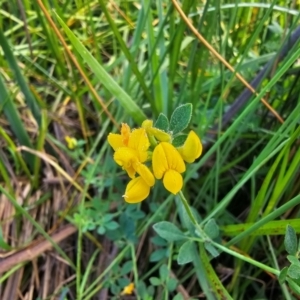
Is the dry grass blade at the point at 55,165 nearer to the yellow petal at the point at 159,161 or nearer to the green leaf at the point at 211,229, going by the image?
the green leaf at the point at 211,229

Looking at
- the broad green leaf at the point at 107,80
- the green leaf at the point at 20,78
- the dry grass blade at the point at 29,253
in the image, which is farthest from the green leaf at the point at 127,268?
the green leaf at the point at 20,78

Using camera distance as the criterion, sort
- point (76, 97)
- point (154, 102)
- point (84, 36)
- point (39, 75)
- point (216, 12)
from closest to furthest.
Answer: point (216, 12), point (154, 102), point (76, 97), point (39, 75), point (84, 36)

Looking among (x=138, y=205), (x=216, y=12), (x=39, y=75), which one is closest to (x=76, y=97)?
(x=39, y=75)

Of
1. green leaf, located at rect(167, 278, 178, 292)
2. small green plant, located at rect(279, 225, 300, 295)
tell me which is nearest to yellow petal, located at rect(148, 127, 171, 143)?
small green plant, located at rect(279, 225, 300, 295)

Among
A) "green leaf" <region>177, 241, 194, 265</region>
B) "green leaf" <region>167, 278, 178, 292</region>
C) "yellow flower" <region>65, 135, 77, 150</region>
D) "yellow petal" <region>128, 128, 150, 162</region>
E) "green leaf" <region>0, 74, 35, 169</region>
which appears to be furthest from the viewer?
"yellow flower" <region>65, 135, 77, 150</region>

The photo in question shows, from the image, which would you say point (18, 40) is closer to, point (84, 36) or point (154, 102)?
point (84, 36)

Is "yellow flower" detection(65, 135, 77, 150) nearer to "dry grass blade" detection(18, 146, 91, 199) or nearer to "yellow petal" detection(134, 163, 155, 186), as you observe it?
"dry grass blade" detection(18, 146, 91, 199)
